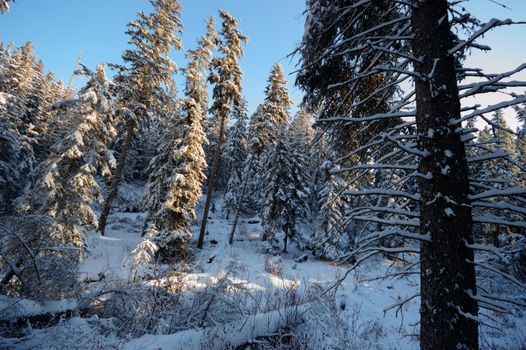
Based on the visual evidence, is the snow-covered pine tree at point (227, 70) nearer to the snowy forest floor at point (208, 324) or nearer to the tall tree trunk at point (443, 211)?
the snowy forest floor at point (208, 324)

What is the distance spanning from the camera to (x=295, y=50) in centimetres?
401

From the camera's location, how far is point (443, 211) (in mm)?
2061

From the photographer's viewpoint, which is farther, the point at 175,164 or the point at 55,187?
the point at 175,164

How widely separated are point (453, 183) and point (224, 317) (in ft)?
Answer: 14.2

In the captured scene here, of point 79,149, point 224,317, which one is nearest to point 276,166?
point 79,149

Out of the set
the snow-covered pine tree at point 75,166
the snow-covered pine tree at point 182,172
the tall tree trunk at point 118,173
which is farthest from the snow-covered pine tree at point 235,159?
the snow-covered pine tree at point 75,166

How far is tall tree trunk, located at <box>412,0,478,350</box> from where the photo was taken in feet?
6.37

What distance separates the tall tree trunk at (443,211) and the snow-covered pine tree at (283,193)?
73.6ft

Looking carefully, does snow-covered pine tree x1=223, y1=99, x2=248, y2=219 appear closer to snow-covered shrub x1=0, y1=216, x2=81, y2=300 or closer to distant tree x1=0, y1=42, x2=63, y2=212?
distant tree x1=0, y1=42, x2=63, y2=212

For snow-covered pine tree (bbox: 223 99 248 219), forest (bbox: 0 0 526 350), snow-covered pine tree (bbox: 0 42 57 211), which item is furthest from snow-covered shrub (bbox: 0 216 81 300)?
snow-covered pine tree (bbox: 223 99 248 219)

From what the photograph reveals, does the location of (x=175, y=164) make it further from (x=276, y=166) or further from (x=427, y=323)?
(x=427, y=323)

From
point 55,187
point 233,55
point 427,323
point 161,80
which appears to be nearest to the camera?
point 427,323

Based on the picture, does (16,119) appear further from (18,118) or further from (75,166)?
(75,166)

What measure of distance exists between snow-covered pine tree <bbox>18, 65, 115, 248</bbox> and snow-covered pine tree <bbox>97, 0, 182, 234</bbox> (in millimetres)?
2859
